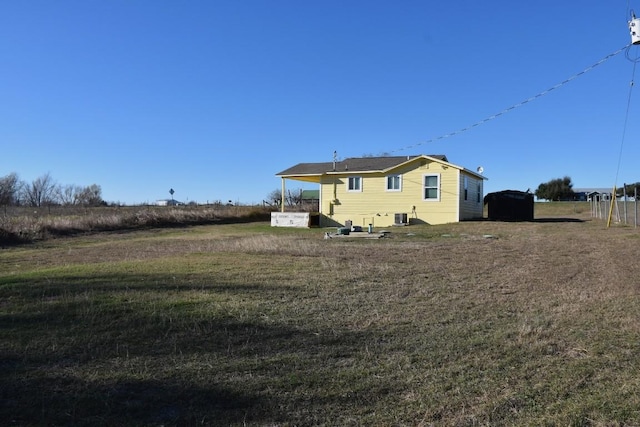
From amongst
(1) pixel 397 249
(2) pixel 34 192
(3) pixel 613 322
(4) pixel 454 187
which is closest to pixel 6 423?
(3) pixel 613 322

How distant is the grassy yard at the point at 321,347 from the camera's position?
3.30 m

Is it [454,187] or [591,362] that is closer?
[591,362]

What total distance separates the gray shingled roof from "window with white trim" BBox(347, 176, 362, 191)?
42cm

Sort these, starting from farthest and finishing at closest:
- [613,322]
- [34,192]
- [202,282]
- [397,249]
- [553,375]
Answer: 1. [34,192]
2. [397,249]
3. [202,282]
4. [613,322]
5. [553,375]

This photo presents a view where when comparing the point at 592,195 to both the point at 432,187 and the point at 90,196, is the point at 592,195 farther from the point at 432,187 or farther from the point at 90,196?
the point at 90,196

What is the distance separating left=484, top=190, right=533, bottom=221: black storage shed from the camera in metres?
25.2

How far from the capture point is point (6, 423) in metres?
3.10

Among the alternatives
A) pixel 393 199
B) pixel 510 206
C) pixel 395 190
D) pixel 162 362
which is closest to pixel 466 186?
pixel 510 206

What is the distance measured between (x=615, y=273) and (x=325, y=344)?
646cm

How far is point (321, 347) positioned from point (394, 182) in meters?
20.9

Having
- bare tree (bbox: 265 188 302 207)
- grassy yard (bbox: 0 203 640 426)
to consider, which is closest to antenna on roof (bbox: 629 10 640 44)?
grassy yard (bbox: 0 203 640 426)

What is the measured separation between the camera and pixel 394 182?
2500 cm

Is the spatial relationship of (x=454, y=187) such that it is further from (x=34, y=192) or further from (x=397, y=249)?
(x=34, y=192)

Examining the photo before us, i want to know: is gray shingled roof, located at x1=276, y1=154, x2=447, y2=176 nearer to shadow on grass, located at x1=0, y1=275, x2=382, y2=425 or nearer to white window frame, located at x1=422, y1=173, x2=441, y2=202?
white window frame, located at x1=422, y1=173, x2=441, y2=202
